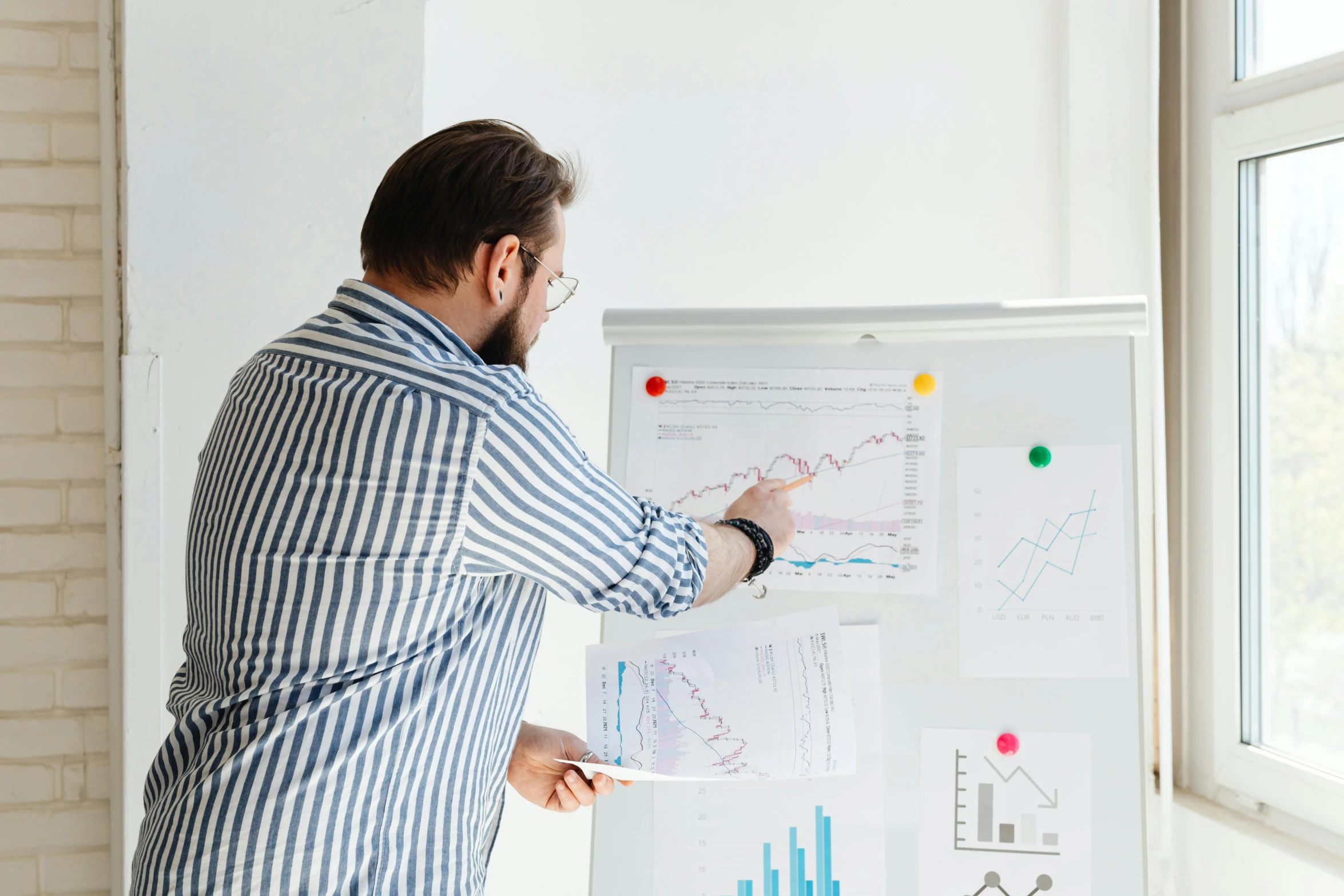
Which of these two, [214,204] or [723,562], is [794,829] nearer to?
[723,562]

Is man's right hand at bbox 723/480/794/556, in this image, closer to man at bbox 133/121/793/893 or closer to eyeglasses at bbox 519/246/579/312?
man at bbox 133/121/793/893

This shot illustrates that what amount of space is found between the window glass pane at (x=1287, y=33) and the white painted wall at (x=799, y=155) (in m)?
0.18

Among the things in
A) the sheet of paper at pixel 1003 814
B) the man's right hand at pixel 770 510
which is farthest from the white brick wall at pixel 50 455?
the sheet of paper at pixel 1003 814

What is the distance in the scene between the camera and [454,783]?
1.06 metres

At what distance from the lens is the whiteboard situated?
129cm

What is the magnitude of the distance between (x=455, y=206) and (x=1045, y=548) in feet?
2.89

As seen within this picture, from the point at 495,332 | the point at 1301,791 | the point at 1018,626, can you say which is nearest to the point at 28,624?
the point at 495,332

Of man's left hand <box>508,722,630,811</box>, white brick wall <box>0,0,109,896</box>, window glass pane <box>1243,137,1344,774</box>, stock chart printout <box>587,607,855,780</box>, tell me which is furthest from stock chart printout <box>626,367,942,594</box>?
white brick wall <box>0,0,109,896</box>

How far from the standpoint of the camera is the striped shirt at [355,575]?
94 cm

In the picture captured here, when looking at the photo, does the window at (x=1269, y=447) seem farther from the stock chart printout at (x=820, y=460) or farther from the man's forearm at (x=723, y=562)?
the man's forearm at (x=723, y=562)

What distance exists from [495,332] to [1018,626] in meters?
0.79

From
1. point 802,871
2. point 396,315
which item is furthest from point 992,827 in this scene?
point 396,315

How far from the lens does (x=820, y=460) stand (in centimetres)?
137

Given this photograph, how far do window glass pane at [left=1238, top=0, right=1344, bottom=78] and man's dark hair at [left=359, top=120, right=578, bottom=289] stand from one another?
1518mm
